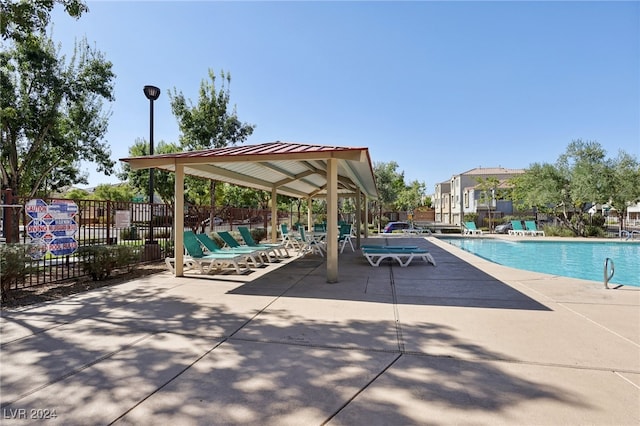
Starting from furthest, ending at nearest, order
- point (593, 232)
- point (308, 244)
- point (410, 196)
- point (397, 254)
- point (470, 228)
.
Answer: point (410, 196) → point (470, 228) → point (593, 232) → point (308, 244) → point (397, 254)

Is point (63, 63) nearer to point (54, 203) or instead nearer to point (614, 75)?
point (54, 203)

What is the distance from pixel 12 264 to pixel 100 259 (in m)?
1.97

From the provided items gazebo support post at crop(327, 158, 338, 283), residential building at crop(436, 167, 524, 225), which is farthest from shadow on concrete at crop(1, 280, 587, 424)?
residential building at crop(436, 167, 524, 225)

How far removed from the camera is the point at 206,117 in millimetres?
14773

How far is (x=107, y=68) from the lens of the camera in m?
11.9

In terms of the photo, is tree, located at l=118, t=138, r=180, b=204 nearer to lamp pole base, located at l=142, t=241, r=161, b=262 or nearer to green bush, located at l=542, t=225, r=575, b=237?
lamp pole base, located at l=142, t=241, r=161, b=262

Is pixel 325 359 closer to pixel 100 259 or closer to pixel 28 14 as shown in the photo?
pixel 100 259

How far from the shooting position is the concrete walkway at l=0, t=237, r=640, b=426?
2.56 m

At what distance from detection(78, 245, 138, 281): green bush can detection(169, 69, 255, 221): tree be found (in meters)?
6.82

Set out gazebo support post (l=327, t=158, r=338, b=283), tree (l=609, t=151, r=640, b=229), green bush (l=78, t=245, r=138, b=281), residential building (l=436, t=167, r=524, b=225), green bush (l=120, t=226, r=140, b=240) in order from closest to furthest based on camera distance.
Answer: gazebo support post (l=327, t=158, r=338, b=283)
green bush (l=78, t=245, r=138, b=281)
green bush (l=120, t=226, r=140, b=240)
tree (l=609, t=151, r=640, b=229)
residential building (l=436, t=167, r=524, b=225)

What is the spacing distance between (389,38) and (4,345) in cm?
1324

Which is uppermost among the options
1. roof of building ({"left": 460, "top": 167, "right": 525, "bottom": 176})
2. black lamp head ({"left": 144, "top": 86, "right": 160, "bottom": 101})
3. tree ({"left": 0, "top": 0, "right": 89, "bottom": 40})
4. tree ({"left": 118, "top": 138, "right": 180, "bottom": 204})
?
roof of building ({"left": 460, "top": 167, "right": 525, "bottom": 176})

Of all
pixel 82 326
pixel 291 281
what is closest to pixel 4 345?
pixel 82 326

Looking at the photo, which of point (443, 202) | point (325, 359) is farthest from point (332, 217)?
point (443, 202)
